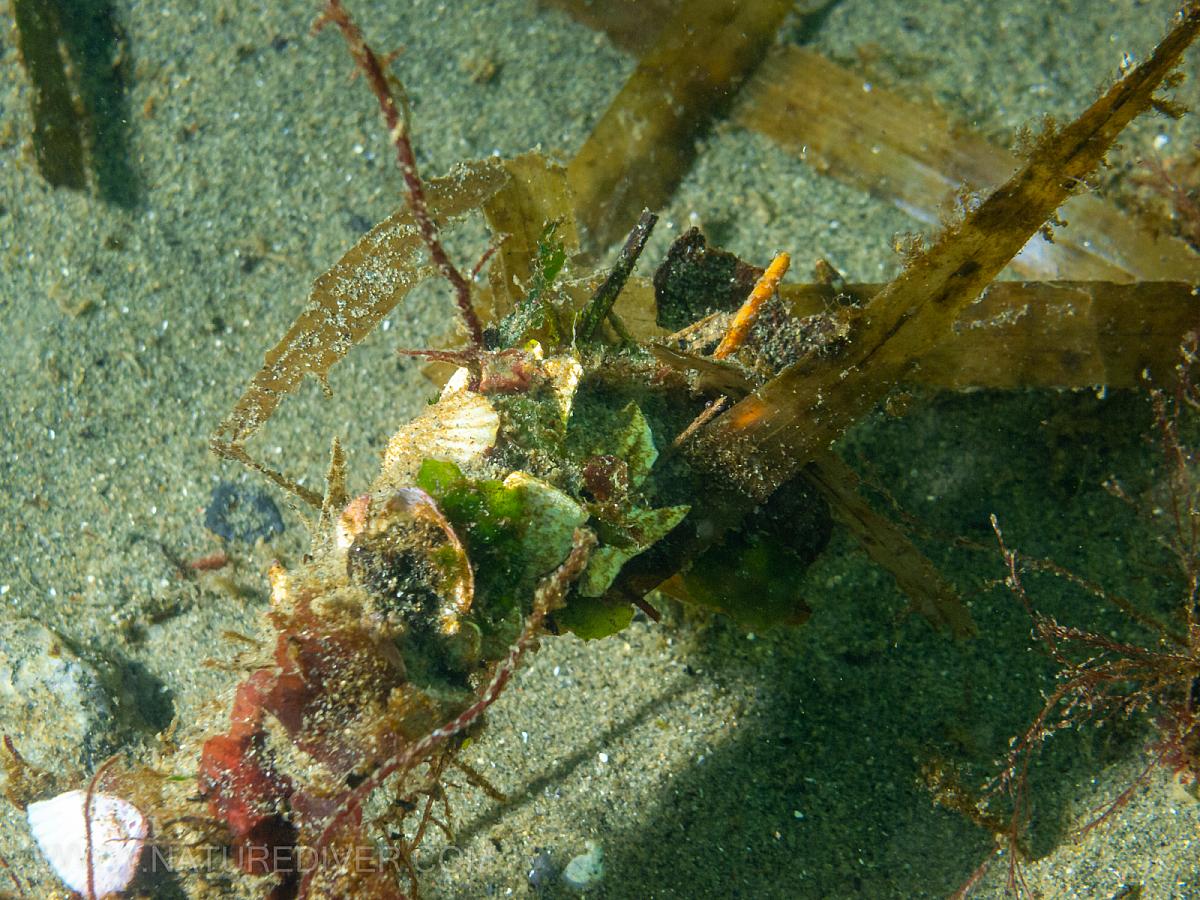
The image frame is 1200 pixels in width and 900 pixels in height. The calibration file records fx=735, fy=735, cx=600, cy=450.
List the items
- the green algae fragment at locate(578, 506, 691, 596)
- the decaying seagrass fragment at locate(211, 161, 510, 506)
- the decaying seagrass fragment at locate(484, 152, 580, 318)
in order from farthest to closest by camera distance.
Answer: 1. the decaying seagrass fragment at locate(484, 152, 580, 318)
2. the decaying seagrass fragment at locate(211, 161, 510, 506)
3. the green algae fragment at locate(578, 506, 691, 596)

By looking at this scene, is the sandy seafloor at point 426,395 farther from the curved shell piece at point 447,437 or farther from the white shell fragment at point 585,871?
the curved shell piece at point 447,437

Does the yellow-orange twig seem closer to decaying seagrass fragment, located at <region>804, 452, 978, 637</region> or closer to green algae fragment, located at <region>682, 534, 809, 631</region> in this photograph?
decaying seagrass fragment, located at <region>804, 452, 978, 637</region>

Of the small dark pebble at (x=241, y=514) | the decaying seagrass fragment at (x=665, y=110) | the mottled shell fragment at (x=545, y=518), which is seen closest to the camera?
the mottled shell fragment at (x=545, y=518)

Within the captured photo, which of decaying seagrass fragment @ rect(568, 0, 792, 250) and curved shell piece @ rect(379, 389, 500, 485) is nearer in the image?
curved shell piece @ rect(379, 389, 500, 485)

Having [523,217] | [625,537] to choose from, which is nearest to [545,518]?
[625,537]

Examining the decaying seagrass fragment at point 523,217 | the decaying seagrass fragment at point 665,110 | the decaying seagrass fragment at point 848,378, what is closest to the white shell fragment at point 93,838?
the decaying seagrass fragment at point 848,378

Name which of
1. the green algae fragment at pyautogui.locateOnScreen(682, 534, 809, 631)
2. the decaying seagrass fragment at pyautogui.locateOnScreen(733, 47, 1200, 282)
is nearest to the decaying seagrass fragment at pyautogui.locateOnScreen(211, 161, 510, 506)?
the green algae fragment at pyautogui.locateOnScreen(682, 534, 809, 631)
